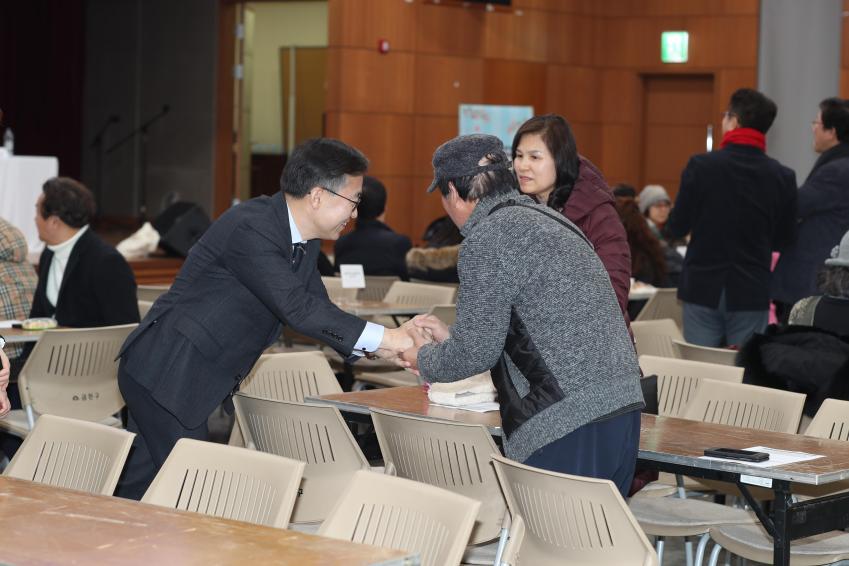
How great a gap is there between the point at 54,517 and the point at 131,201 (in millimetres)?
14688

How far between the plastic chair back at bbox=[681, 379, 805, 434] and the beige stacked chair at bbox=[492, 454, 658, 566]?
1294mm

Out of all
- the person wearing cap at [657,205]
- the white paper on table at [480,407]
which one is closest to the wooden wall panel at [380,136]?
the person wearing cap at [657,205]

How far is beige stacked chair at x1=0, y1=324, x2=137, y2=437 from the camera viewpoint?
539 centimetres

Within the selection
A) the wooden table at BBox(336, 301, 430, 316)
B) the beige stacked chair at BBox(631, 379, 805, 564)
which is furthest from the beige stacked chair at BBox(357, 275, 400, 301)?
the beige stacked chair at BBox(631, 379, 805, 564)

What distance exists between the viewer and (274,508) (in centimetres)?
296

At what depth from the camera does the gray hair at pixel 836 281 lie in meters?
4.64

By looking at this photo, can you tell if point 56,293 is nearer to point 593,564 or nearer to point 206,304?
point 206,304

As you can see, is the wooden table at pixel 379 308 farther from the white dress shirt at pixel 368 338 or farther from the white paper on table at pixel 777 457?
the white paper on table at pixel 777 457

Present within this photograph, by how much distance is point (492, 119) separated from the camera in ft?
45.5

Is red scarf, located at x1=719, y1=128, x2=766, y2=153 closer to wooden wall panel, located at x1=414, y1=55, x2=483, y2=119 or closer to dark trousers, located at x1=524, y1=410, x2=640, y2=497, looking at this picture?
dark trousers, located at x1=524, y1=410, x2=640, y2=497

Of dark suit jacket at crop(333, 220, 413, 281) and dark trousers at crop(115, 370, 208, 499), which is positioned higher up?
dark suit jacket at crop(333, 220, 413, 281)

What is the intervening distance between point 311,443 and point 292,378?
100 cm

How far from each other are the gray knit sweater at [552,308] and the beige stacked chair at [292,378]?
1969 mm

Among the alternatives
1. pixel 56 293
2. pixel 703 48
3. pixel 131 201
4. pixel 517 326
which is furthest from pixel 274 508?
pixel 131 201
